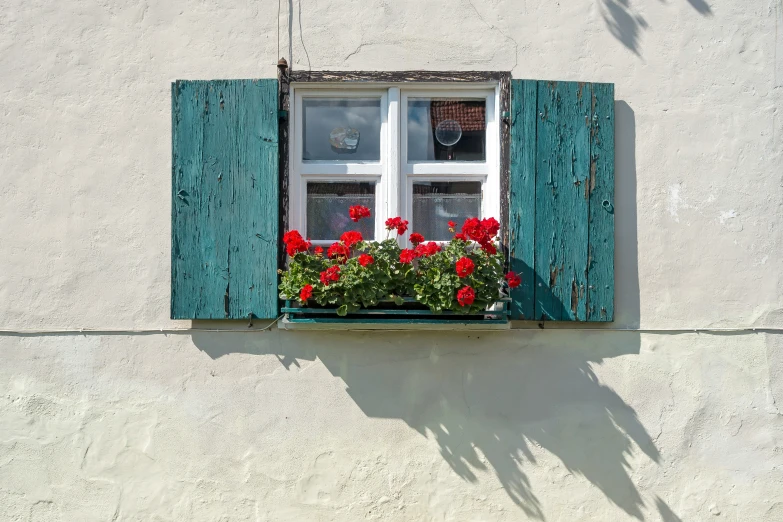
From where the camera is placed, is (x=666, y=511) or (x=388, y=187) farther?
(x=388, y=187)

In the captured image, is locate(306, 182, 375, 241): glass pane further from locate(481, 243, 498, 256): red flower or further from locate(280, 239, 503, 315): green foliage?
locate(481, 243, 498, 256): red flower

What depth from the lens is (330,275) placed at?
2.91 m

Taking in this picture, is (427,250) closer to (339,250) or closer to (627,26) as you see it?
(339,250)

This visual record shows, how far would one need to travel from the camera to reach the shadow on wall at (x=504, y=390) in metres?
3.18

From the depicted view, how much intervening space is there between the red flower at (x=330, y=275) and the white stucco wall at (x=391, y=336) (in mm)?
398

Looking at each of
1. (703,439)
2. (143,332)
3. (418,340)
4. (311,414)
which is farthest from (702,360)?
(143,332)

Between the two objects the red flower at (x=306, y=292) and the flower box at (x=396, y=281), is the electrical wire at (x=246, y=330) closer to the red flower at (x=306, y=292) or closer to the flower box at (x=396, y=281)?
the flower box at (x=396, y=281)

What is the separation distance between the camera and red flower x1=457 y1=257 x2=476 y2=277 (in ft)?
9.27

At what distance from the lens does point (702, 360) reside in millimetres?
3209

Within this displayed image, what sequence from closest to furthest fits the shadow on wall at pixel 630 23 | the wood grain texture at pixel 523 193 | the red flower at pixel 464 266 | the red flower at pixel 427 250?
the red flower at pixel 464 266 → the red flower at pixel 427 250 → the wood grain texture at pixel 523 193 → the shadow on wall at pixel 630 23

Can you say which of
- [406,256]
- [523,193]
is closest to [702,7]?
[523,193]

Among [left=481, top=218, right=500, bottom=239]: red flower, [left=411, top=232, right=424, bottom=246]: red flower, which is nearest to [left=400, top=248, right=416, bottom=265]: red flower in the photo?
[left=411, top=232, right=424, bottom=246]: red flower

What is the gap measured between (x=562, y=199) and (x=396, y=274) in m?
0.86

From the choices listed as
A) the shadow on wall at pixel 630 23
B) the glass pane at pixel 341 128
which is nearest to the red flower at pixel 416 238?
the glass pane at pixel 341 128
